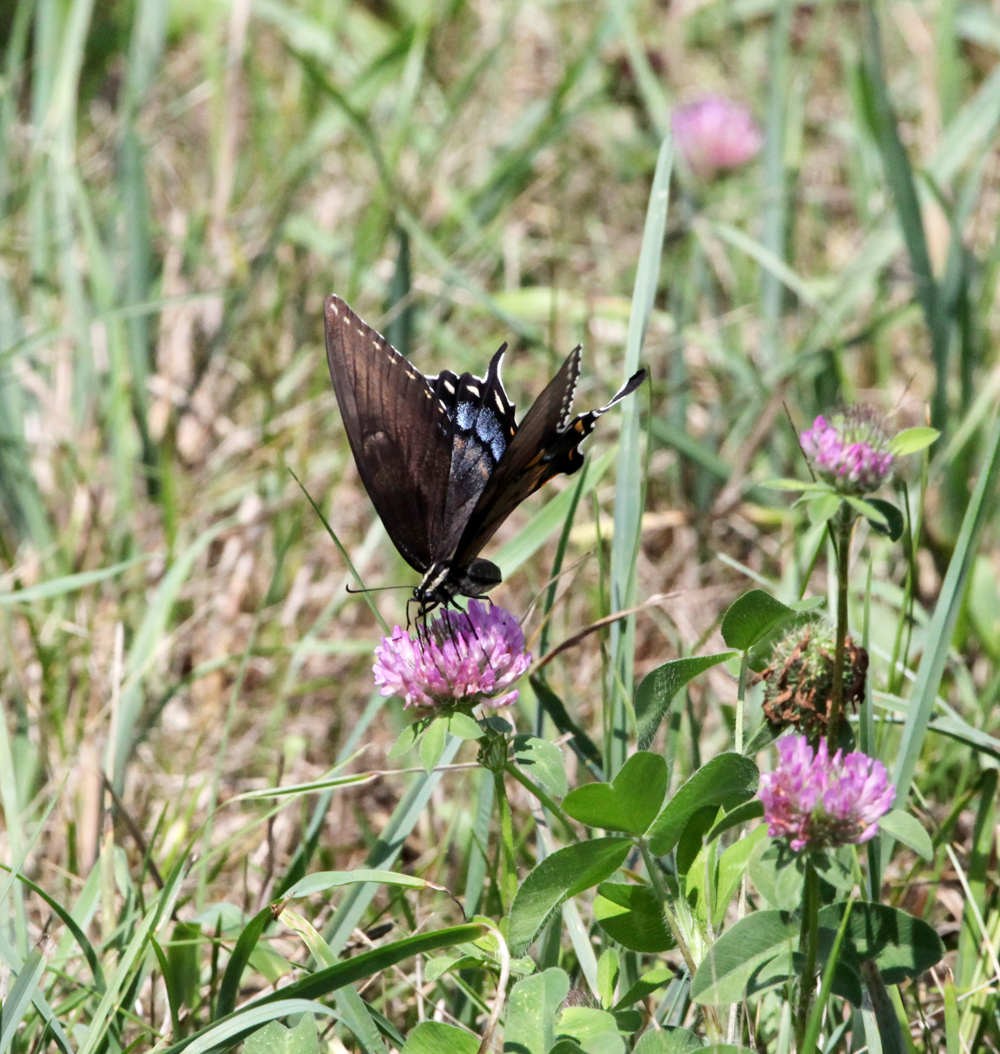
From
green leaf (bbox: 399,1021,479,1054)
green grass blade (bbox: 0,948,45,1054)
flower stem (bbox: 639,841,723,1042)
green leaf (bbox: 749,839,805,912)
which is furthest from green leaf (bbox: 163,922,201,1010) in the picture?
green leaf (bbox: 749,839,805,912)

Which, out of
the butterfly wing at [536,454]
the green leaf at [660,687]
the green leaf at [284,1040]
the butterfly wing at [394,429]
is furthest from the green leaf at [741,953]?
the butterfly wing at [394,429]

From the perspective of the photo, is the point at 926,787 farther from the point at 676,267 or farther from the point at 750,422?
the point at 676,267

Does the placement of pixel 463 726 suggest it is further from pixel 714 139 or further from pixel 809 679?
pixel 714 139

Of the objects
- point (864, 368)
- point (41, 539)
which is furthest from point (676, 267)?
point (41, 539)

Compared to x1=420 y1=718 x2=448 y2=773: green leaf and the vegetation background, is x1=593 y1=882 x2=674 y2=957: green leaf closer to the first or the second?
x1=420 y1=718 x2=448 y2=773: green leaf

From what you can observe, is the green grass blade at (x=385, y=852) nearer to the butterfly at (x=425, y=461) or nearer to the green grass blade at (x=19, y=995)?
the butterfly at (x=425, y=461)

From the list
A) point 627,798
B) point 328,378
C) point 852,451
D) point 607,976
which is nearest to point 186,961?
point 607,976

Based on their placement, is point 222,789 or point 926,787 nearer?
point 926,787
